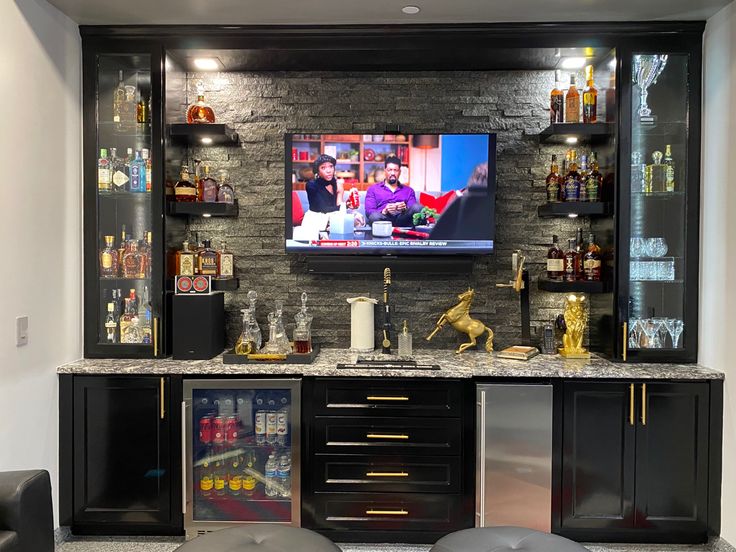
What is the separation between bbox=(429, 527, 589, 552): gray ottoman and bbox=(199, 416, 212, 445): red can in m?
1.47

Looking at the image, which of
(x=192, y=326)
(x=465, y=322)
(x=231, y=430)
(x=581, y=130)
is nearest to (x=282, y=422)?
(x=231, y=430)

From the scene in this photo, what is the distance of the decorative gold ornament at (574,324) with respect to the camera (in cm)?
329

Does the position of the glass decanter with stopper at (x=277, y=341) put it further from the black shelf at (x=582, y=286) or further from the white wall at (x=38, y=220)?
the black shelf at (x=582, y=286)

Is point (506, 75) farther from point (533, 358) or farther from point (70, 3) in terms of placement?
point (70, 3)

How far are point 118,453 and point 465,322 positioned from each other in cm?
207

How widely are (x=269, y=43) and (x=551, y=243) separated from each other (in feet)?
6.78

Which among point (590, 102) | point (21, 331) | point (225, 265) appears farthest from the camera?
point (225, 265)

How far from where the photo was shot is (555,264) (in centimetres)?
331

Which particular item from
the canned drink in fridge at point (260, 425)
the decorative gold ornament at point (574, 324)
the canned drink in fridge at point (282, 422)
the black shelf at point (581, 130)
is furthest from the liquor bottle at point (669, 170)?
the canned drink in fridge at point (260, 425)

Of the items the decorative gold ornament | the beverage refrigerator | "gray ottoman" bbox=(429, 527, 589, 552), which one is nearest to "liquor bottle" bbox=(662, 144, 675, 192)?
the decorative gold ornament

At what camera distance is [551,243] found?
354 centimetres

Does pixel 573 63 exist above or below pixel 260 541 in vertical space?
above

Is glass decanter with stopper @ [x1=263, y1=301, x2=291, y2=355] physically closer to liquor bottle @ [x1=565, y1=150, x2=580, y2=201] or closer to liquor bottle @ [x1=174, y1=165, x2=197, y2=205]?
liquor bottle @ [x1=174, y1=165, x2=197, y2=205]

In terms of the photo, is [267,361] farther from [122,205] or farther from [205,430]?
[122,205]
